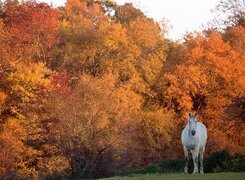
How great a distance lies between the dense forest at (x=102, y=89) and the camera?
34031 mm

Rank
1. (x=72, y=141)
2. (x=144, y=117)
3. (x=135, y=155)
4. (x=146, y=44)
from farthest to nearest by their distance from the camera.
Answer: (x=146, y=44), (x=144, y=117), (x=135, y=155), (x=72, y=141)

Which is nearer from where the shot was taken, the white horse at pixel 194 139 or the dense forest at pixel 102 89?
the white horse at pixel 194 139

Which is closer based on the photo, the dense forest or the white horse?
the white horse

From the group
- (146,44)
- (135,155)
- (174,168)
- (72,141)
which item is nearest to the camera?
(174,168)

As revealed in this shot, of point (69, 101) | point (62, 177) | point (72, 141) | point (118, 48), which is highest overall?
point (118, 48)

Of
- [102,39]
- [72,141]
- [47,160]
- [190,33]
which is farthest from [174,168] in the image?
[190,33]

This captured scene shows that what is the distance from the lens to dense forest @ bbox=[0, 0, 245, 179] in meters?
34.0

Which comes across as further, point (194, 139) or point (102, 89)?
point (102, 89)

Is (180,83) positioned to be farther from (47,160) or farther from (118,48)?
(47,160)

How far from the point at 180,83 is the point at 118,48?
243 inches

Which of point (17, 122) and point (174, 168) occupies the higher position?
point (17, 122)

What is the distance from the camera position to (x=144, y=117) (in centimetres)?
4225

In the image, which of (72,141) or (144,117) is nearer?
Answer: (72,141)

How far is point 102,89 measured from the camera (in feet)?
120
